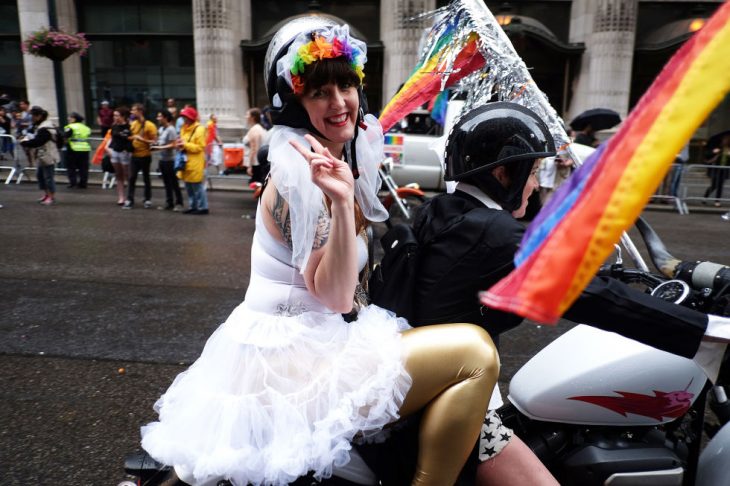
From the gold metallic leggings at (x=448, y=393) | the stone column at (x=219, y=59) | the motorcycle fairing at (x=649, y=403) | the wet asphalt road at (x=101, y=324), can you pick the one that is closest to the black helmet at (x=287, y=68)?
the gold metallic leggings at (x=448, y=393)

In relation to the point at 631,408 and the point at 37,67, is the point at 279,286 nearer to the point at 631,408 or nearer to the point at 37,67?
the point at 631,408

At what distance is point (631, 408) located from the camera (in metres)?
1.92

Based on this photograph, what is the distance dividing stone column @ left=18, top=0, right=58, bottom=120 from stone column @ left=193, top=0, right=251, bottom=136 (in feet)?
16.6

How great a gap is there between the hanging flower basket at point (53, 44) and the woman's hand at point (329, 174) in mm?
14453

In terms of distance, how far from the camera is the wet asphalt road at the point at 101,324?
2.98m

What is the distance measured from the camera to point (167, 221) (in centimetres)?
954

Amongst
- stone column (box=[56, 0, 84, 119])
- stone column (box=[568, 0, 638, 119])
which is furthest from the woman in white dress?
stone column (box=[56, 0, 84, 119])

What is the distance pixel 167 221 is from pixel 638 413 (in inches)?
345

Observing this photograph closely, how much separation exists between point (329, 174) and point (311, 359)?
0.54 m

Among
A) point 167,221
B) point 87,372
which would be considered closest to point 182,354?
point 87,372

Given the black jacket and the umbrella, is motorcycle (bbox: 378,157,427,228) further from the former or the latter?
the black jacket

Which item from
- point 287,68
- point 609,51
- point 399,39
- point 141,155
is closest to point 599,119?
point 141,155

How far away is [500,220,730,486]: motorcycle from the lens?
1866 mm

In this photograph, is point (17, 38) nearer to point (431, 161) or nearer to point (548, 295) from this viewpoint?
point (431, 161)
